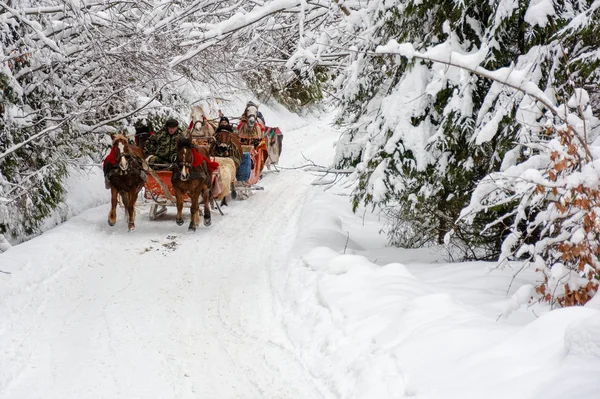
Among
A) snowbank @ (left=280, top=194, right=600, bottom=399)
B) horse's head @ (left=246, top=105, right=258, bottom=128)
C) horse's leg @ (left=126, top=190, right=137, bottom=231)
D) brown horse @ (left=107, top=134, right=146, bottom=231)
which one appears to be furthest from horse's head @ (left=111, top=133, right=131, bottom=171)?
horse's head @ (left=246, top=105, right=258, bottom=128)

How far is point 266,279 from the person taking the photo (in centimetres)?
830

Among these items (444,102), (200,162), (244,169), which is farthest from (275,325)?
(244,169)

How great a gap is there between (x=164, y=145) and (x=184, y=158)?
118 centimetres

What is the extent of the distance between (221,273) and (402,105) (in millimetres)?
3425

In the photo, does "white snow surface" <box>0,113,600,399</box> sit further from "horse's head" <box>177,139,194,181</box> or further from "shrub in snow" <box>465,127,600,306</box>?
"horse's head" <box>177,139,194,181</box>

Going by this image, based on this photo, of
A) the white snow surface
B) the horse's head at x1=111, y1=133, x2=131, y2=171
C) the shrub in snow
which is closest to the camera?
the white snow surface

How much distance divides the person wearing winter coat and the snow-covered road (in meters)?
1.22

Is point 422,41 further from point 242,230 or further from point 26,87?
point 26,87

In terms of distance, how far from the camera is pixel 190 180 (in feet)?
36.1

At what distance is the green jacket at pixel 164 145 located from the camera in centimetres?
1177

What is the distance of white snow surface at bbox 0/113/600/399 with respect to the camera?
3996mm

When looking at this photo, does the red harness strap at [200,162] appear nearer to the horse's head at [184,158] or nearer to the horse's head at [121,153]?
the horse's head at [184,158]

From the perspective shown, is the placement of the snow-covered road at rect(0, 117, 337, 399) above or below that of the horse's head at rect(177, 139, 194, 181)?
below

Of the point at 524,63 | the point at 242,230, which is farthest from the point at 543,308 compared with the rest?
the point at 242,230
